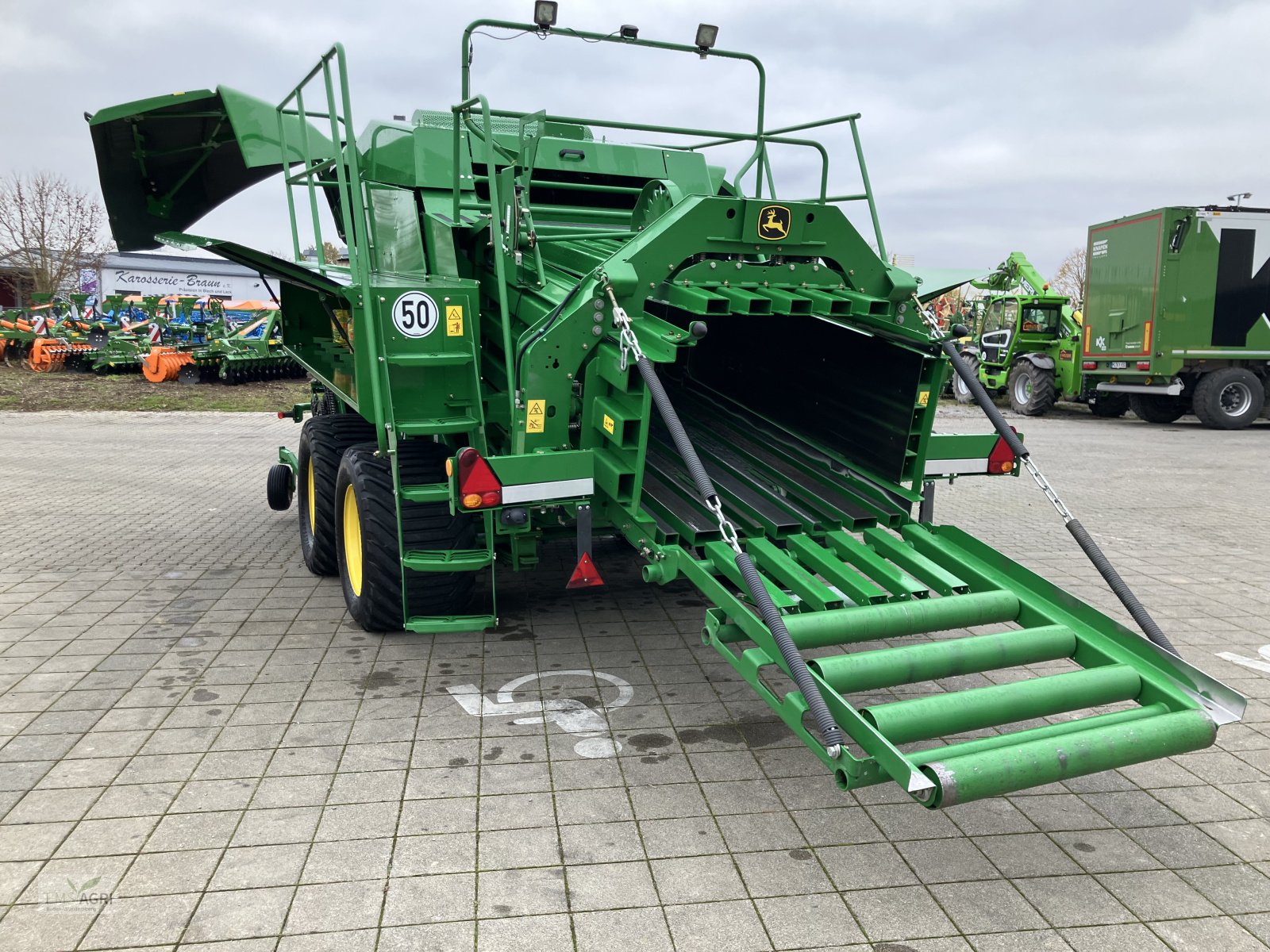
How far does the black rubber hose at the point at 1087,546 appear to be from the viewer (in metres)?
3.64

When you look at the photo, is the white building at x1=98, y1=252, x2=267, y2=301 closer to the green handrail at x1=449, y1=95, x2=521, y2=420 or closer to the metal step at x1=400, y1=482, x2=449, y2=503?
the green handrail at x1=449, y1=95, x2=521, y2=420

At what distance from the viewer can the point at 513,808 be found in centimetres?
349

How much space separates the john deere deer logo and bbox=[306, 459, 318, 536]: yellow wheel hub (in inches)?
134

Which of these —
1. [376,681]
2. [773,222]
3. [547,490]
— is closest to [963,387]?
[773,222]

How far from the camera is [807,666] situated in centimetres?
323

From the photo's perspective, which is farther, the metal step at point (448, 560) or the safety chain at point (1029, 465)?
the metal step at point (448, 560)

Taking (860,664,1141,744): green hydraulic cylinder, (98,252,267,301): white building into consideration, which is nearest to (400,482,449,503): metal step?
(860,664,1141,744): green hydraulic cylinder

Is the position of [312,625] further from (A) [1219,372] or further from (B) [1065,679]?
(A) [1219,372]

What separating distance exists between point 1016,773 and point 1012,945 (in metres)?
0.47

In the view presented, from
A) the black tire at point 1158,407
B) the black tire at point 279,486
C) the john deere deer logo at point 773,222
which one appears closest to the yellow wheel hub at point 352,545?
the john deere deer logo at point 773,222

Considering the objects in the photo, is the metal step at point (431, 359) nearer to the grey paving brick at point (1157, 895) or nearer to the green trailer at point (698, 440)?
the green trailer at point (698, 440)

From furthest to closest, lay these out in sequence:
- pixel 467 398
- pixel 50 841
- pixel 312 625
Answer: pixel 312 625, pixel 467 398, pixel 50 841

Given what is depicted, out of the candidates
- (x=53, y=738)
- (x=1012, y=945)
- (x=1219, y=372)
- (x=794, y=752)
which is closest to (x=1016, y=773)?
(x=1012, y=945)

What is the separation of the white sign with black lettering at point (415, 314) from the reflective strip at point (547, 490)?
3.33 feet
